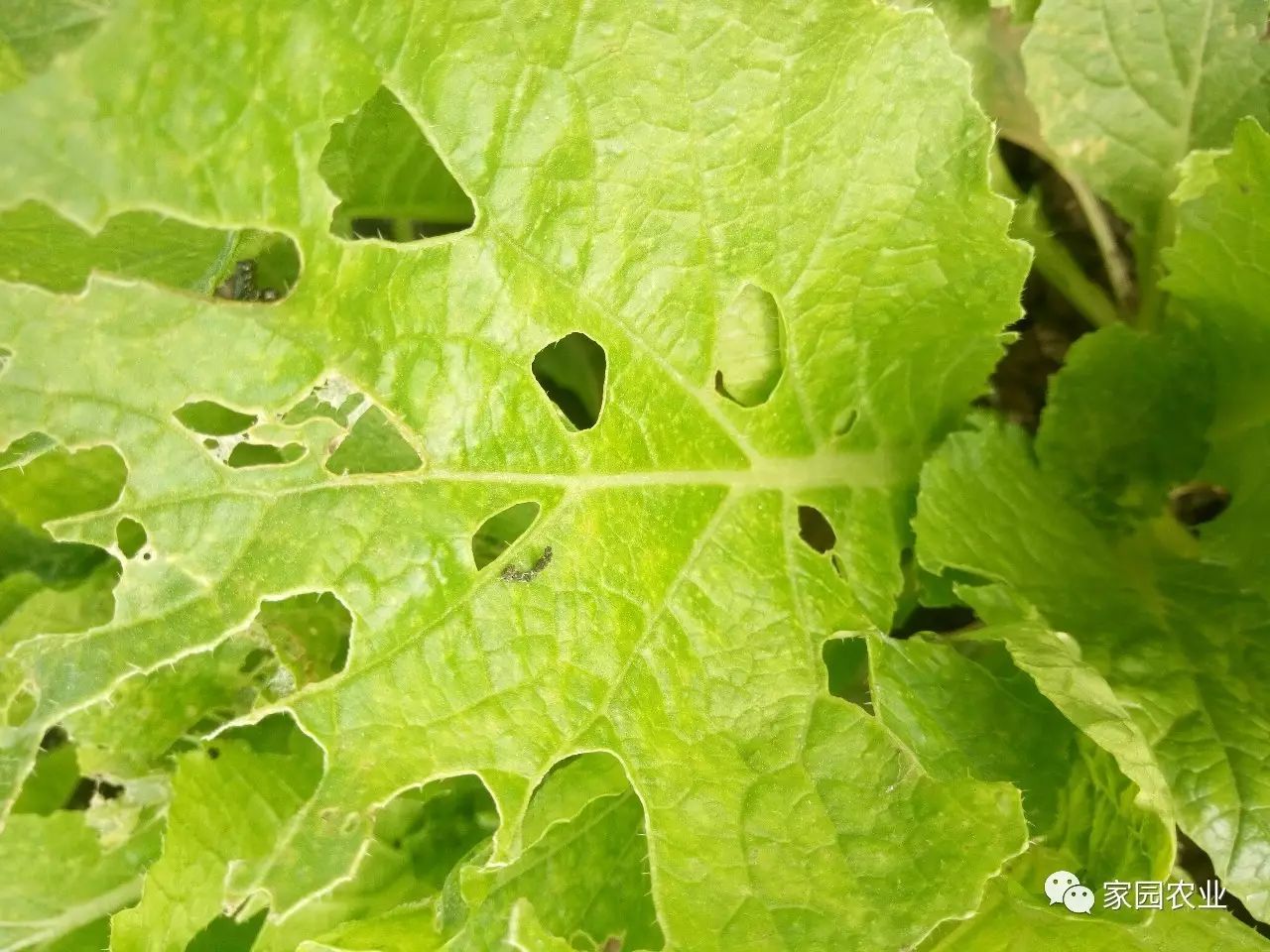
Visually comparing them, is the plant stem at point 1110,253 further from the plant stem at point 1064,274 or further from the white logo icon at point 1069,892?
the white logo icon at point 1069,892

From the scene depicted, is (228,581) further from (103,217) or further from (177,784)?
(177,784)

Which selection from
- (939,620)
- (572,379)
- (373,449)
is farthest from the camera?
(939,620)

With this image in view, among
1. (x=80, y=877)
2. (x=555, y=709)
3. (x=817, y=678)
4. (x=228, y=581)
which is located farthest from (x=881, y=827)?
(x=80, y=877)

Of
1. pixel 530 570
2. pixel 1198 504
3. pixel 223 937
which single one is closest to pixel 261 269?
pixel 530 570

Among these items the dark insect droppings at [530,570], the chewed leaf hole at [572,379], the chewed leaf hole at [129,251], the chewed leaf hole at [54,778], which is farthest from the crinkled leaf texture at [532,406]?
the chewed leaf hole at [54,778]

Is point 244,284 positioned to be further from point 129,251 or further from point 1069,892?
point 1069,892

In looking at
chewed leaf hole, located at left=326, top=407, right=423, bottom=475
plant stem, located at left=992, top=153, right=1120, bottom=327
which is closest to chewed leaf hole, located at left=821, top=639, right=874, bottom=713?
chewed leaf hole, located at left=326, top=407, right=423, bottom=475
